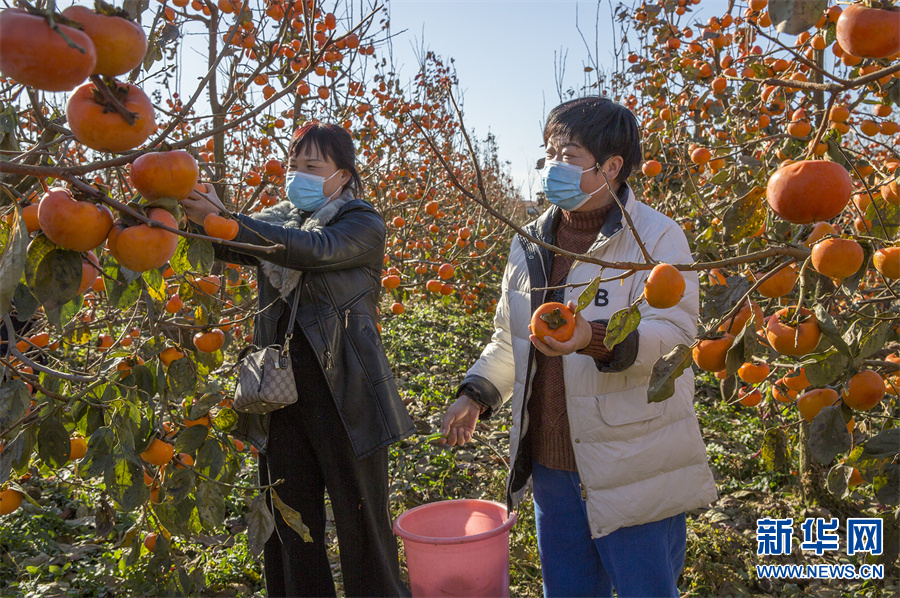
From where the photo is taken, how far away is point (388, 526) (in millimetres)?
2094

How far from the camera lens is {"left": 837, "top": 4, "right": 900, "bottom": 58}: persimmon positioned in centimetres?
76

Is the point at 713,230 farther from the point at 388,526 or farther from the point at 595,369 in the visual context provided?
the point at 388,526

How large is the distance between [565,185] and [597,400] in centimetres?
55

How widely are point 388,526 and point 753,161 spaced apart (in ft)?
5.28

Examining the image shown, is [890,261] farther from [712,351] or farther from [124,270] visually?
[124,270]

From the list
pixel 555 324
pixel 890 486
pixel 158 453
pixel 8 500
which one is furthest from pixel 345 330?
pixel 890 486

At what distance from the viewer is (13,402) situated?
1.18 m

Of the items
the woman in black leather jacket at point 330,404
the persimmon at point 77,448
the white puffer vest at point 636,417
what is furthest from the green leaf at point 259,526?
the white puffer vest at point 636,417

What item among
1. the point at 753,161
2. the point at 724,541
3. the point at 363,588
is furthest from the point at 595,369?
the point at 724,541

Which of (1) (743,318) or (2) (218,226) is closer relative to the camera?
(1) (743,318)

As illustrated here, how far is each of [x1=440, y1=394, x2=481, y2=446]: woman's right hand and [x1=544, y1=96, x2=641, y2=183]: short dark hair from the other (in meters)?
0.76

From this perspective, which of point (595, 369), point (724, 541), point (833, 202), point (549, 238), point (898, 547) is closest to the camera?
point (833, 202)

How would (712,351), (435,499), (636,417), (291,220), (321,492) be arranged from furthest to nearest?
(435,499) → (291,220) → (321,492) → (636,417) → (712,351)

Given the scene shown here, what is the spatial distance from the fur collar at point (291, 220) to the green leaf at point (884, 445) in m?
1.49
